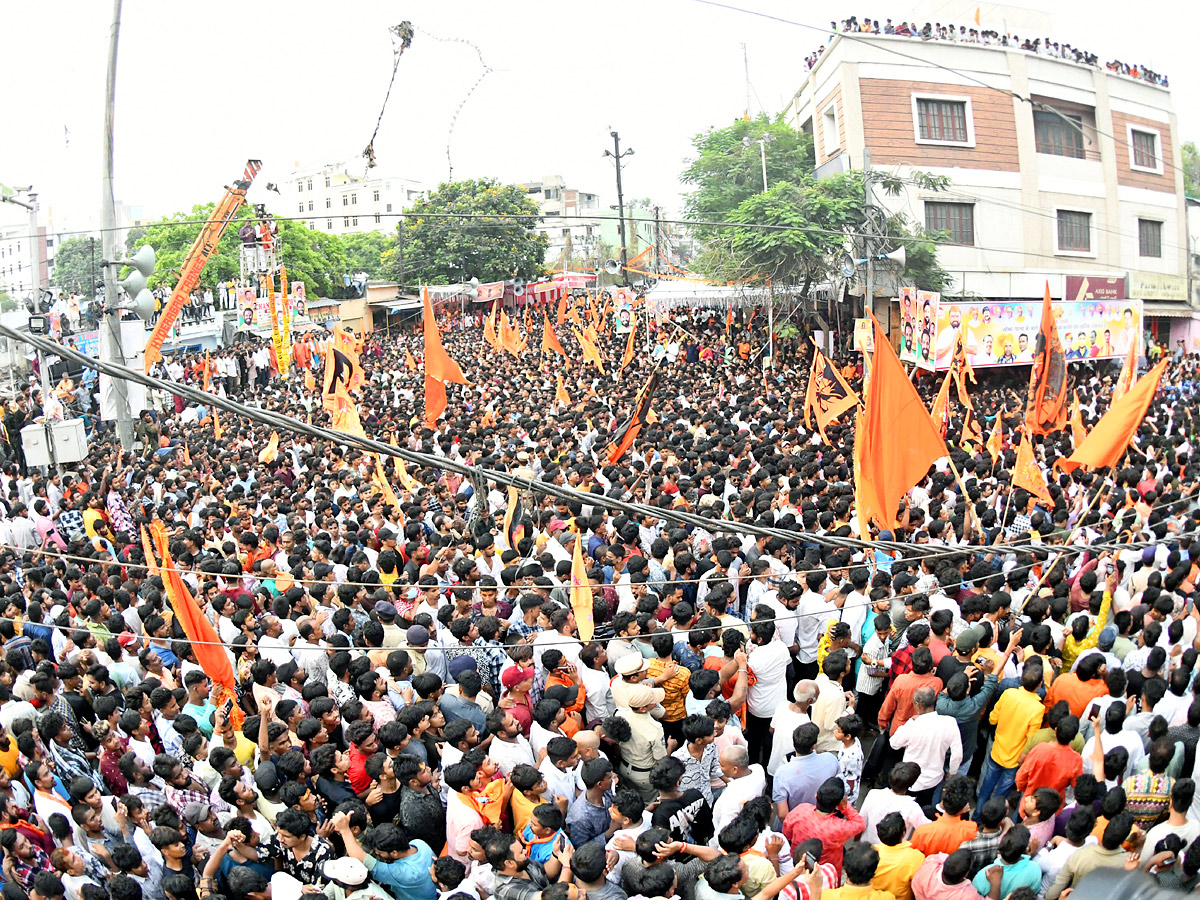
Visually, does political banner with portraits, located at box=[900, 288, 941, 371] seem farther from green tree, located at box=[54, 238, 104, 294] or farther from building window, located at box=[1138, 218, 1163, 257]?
green tree, located at box=[54, 238, 104, 294]

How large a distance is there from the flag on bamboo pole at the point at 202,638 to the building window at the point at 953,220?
24111mm

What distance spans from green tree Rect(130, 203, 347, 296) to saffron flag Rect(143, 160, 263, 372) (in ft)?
76.2

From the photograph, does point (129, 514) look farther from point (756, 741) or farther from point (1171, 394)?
point (1171, 394)

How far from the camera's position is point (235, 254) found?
141ft

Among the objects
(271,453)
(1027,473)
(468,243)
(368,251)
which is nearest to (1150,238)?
(1027,473)

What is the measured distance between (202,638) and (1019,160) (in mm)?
26286

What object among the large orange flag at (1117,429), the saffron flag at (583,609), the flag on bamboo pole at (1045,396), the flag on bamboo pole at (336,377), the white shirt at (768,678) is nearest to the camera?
the white shirt at (768,678)

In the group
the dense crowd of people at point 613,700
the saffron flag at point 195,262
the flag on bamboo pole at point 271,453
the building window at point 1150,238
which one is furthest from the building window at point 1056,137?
the flag on bamboo pole at point 271,453

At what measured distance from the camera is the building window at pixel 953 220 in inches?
1030

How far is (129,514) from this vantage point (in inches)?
398

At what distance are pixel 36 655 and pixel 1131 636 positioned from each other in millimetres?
6829

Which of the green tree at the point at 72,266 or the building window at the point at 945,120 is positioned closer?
the building window at the point at 945,120

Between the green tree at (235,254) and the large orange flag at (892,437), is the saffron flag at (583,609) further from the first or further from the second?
the green tree at (235,254)

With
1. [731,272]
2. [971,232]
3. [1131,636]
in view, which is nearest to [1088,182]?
[971,232]
